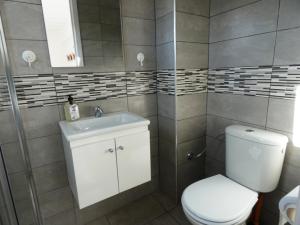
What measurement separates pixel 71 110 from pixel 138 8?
1009 mm

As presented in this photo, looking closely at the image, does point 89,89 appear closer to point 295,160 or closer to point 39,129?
point 39,129

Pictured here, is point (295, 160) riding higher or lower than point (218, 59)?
lower

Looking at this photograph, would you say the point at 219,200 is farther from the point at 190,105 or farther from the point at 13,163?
the point at 13,163

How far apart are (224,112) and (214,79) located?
1.00ft

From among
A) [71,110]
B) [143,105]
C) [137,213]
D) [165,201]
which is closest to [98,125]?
[71,110]

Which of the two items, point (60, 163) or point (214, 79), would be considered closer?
point (60, 163)

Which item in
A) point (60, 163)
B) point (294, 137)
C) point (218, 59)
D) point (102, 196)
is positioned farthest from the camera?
point (218, 59)

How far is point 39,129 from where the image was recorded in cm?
136

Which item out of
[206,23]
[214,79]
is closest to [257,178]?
[214,79]

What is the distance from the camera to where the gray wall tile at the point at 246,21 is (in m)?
1.23

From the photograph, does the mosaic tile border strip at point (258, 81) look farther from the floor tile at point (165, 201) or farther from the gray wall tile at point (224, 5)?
the floor tile at point (165, 201)

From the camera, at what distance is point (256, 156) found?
1.25 meters

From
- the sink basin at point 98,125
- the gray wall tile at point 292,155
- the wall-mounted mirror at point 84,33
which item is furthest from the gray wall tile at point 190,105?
the gray wall tile at point 292,155

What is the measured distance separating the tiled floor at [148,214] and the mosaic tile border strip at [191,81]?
3.54ft
